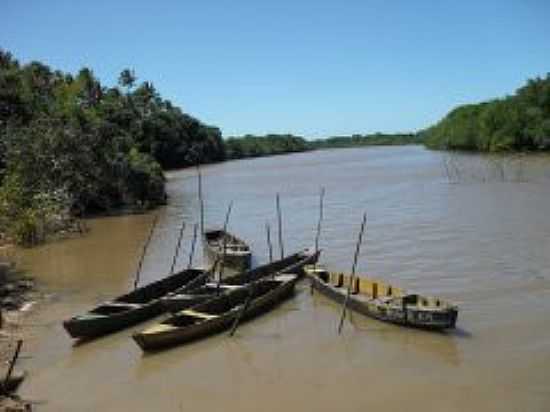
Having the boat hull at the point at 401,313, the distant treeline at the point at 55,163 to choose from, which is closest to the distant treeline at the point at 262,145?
the distant treeline at the point at 55,163

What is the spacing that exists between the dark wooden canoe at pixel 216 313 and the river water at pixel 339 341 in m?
0.29

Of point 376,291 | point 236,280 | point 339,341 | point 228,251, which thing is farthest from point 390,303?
point 228,251

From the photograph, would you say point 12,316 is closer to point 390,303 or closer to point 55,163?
point 390,303

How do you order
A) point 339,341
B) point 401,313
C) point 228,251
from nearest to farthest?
1. point 339,341
2. point 401,313
3. point 228,251

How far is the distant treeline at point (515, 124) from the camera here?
76.9m

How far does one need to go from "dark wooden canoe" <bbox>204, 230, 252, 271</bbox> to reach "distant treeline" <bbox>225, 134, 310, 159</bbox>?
101 metres

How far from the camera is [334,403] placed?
12.6 meters

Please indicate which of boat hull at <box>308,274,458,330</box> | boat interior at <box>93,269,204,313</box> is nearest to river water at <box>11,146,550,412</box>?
boat hull at <box>308,274,458,330</box>

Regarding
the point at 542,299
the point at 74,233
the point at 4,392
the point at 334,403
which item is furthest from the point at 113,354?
the point at 74,233

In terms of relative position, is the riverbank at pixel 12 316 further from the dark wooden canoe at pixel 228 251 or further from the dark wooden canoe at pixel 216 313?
the dark wooden canoe at pixel 228 251

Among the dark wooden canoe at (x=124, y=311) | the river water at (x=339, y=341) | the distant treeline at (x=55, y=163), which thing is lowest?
the river water at (x=339, y=341)

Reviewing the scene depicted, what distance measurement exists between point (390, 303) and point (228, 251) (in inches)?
366

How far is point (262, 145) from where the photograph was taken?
15575 centimetres

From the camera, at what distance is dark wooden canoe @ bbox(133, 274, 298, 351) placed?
1555 cm
